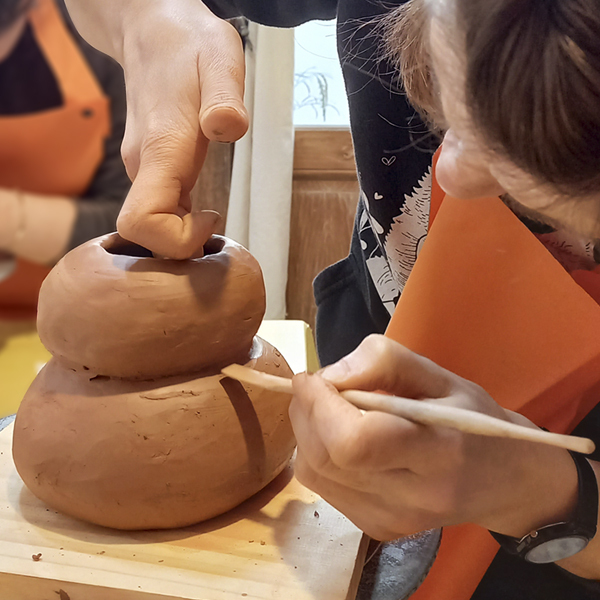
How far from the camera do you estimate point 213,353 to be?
26.4 inches

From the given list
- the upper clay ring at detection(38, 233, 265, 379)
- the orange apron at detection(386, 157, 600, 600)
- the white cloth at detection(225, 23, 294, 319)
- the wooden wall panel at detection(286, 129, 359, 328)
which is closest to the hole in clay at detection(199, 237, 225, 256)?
the upper clay ring at detection(38, 233, 265, 379)

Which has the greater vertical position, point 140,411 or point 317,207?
point 140,411

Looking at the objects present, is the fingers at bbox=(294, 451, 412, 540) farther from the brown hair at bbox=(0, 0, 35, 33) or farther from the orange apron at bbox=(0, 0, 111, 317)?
the brown hair at bbox=(0, 0, 35, 33)

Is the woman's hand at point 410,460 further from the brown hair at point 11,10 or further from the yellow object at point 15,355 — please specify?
the brown hair at point 11,10

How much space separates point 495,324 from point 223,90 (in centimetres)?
48

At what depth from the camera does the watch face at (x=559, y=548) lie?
1.90 ft

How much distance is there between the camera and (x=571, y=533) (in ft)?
1.90

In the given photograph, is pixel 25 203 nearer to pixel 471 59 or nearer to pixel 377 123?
pixel 471 59

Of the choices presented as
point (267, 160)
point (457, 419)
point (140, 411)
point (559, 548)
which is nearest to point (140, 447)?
point (140, 411)

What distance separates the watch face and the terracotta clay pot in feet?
1.10

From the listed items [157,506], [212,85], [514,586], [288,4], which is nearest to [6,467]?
[157,506]

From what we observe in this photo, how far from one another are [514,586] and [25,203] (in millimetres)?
784

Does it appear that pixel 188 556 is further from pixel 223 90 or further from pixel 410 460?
pixel 223 90

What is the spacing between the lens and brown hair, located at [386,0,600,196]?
1.11 feet
